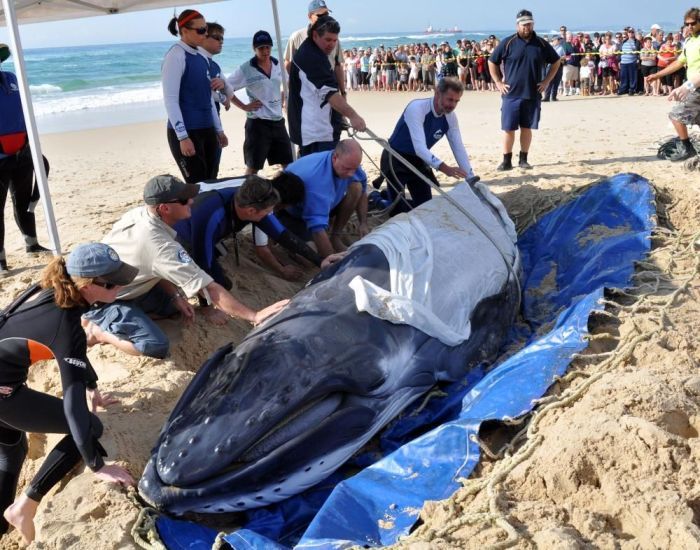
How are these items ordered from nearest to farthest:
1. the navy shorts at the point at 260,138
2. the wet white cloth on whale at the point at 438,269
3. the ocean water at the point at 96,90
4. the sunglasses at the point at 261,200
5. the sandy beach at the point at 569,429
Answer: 1. the sandy beach at the point at 569,429
2. the wet white cloth on whale at the point at 438,269
3. the sunglasses at the point at 261,200
4. the navy shorts at the point at 260,138
5. the ocean water at the point at 96,90

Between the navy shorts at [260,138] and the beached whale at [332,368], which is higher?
the navy shorts at [260,138]

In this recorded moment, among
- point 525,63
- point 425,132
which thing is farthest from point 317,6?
point 525,63

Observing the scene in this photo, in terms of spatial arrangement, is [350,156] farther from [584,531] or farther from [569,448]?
[584,531]

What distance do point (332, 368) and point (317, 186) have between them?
7.90ft

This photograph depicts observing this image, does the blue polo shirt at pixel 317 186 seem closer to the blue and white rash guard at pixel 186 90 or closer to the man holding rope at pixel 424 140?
the man holding rope at pixel 424 140

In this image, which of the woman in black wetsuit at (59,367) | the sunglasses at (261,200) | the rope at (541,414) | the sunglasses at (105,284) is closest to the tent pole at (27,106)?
the sunglasses at (261,200)

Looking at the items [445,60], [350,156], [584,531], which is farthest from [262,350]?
[445,60]

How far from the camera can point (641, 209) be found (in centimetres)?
679

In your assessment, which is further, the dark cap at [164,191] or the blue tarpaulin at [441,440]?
the dark cap at [164,191]

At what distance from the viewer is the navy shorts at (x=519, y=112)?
9539 millimetres

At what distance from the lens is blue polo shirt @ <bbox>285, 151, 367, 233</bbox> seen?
6.03 meters

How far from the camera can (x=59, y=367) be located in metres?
3.59

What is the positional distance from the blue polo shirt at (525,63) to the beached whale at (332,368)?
4.67 m

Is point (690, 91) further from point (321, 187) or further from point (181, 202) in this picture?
point (181, 202)
